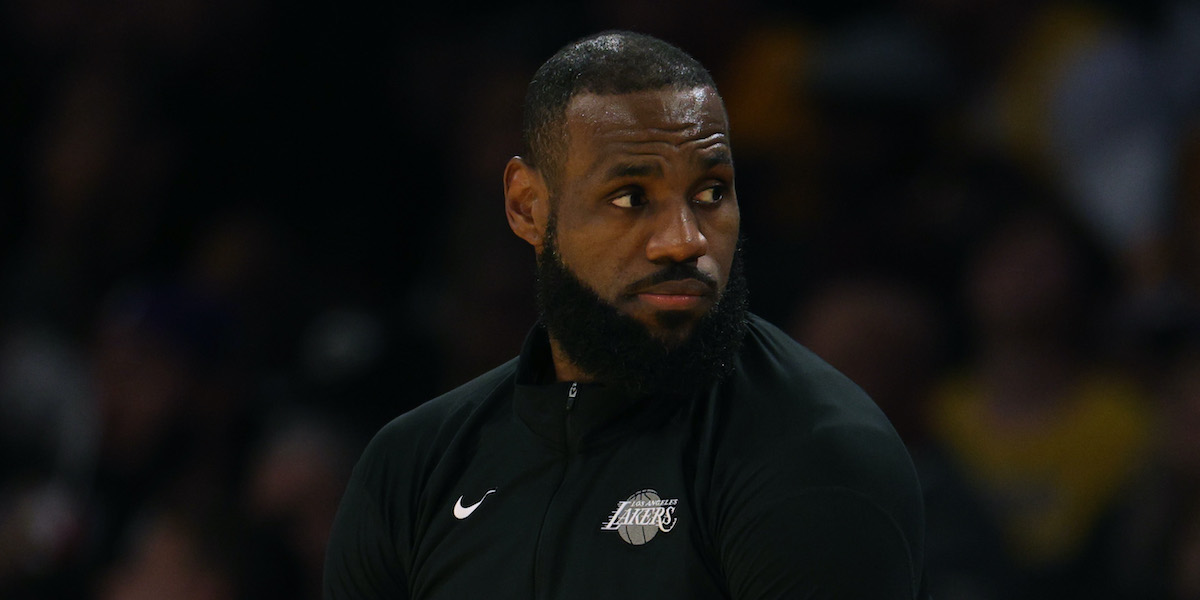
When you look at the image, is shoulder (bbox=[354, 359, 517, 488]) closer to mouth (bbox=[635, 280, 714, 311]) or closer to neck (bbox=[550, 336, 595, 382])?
neck (bbox=[550, 336, 595, 382])

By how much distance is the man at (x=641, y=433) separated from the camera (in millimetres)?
1879

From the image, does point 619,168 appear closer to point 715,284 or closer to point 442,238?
point 715,284

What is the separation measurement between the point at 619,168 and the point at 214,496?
294cm

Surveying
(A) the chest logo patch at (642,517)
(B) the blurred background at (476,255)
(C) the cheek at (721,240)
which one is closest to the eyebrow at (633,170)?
(C) the cheek at (721,240)

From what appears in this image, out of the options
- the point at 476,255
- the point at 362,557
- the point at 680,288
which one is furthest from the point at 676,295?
the point at 476,255

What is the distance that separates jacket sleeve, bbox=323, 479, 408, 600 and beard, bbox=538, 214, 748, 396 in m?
0.37

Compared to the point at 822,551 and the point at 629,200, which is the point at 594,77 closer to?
the point at 629,200

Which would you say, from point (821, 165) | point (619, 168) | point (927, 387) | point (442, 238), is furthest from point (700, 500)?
point (442, 238)

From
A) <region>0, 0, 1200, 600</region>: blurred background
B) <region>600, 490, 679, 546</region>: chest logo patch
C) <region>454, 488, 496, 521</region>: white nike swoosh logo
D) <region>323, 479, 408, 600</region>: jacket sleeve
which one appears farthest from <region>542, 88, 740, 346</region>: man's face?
<region>0, 0, 1200, 600</region>: blurred background

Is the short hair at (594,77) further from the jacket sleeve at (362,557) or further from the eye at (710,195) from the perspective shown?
the jacket sleeve at (362,557)

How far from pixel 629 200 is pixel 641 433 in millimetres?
312

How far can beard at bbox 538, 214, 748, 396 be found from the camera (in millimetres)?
2061

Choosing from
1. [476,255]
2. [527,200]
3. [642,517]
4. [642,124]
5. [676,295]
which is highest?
[642,124]

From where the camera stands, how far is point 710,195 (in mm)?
2082
